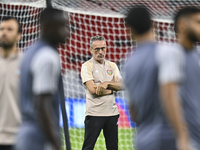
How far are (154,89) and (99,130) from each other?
3.45 m

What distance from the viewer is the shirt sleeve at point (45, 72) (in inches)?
109

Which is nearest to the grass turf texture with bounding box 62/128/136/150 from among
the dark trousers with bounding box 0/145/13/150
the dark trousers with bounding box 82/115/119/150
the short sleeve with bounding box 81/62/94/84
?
the dark trousers with bounding box 82/115/119/150

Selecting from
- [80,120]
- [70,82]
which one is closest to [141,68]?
[70,82]

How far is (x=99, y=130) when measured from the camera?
20.4 ft

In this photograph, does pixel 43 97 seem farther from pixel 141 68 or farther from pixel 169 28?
pixel 169 28

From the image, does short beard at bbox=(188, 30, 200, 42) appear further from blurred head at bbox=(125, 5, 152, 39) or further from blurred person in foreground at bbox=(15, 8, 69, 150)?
blurred person in foreground at bbox=(15, 8, 69, 150)

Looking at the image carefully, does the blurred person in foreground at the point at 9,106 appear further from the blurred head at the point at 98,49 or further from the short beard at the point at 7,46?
the blurred head at the point at 98,49

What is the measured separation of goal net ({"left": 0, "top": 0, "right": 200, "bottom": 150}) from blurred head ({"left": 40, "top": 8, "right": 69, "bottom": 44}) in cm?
511

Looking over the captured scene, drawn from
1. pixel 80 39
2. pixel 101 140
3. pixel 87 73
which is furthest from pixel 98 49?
pixel 80 39

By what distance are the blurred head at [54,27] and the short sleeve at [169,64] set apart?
0.67 metres

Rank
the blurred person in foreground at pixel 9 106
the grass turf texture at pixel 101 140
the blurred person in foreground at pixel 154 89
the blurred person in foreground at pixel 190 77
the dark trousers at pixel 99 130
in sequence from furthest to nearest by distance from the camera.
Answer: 1. the grass turf texture at pixel 101 140
2. the dark trousers at pixel 99 130
3. the blurred person in foreground at pixel 9 106
4. the blurred person in foreground at pixel 190 77
5. the blurred person in foreground at pixel 154 89

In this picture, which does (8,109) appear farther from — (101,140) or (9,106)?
(101,140)

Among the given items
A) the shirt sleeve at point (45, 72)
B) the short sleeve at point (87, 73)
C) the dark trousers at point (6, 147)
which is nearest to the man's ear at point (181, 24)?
the shirt sleeve at point (45, 72)

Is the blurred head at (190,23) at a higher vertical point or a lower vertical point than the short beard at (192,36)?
higher
